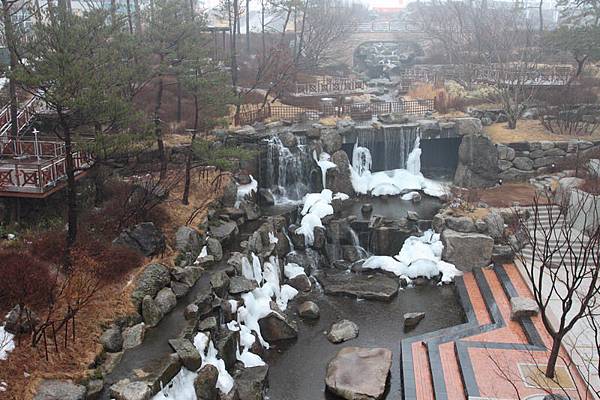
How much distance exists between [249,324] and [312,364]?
2.07 meters

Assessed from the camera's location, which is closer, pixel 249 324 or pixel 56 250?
pixel 56 250

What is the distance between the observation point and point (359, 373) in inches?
548

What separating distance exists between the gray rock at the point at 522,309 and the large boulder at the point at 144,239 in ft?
32.2

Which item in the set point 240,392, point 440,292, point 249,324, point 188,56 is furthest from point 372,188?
point 240,392

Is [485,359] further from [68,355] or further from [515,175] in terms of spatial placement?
[515,175]

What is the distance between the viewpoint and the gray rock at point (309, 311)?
17.1m

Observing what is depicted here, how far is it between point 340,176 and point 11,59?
13.7 metres

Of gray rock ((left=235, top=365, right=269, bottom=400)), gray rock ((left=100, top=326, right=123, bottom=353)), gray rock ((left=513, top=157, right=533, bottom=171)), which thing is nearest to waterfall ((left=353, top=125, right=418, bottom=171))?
gray rock ((left=513, top=157, right=533, bottom=171))

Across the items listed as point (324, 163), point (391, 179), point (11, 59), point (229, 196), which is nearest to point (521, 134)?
point (391, 179)

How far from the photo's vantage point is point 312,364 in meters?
14.8

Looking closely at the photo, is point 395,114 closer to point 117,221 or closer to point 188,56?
point 188,56

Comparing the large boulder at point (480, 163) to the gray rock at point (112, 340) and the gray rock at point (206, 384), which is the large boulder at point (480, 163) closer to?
the gray rock at point (206, 384)

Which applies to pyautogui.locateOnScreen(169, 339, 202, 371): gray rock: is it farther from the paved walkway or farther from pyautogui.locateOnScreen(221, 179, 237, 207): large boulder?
pyautogui.locateOnScreen(221, 179, 237, 207): large boulder

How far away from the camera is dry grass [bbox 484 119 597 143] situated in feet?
90.9
